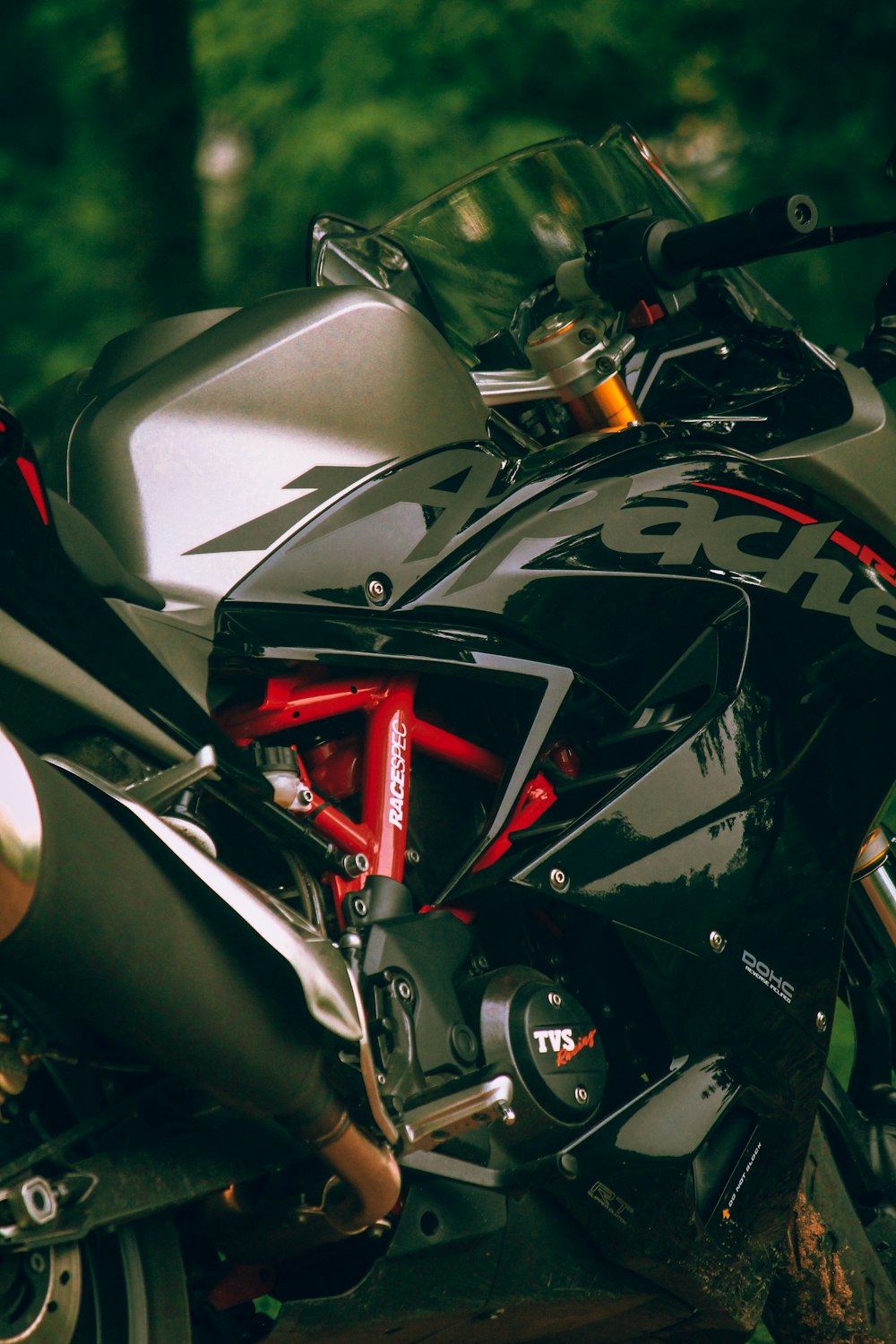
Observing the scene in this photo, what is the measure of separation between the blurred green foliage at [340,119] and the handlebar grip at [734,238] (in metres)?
1.95

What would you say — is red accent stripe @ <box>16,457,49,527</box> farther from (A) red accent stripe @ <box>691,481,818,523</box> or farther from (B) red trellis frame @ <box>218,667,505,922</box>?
(A) red accent stripe @ <box>691,481,818,523</box>

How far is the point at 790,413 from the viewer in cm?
155

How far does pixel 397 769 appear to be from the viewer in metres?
1.21

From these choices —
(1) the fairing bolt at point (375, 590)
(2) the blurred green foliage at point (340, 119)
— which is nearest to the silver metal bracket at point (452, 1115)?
(1) the fairing bolt at point (375, 590)

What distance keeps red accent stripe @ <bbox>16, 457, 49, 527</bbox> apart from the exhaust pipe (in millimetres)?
191

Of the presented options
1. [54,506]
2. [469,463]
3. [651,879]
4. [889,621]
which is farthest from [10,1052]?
[889,621]

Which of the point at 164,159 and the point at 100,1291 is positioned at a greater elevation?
the point at 164,159

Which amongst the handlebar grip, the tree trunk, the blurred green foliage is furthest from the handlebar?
the tree trunk

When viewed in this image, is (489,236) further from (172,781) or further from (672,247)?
(172,781)

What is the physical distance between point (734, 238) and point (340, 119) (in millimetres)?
2117

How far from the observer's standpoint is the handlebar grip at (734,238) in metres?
1.46

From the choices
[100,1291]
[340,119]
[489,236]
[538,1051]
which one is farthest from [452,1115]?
[340,119]

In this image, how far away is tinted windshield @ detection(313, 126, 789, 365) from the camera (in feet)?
5.61

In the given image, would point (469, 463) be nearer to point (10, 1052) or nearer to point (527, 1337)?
point (10, 1052)
